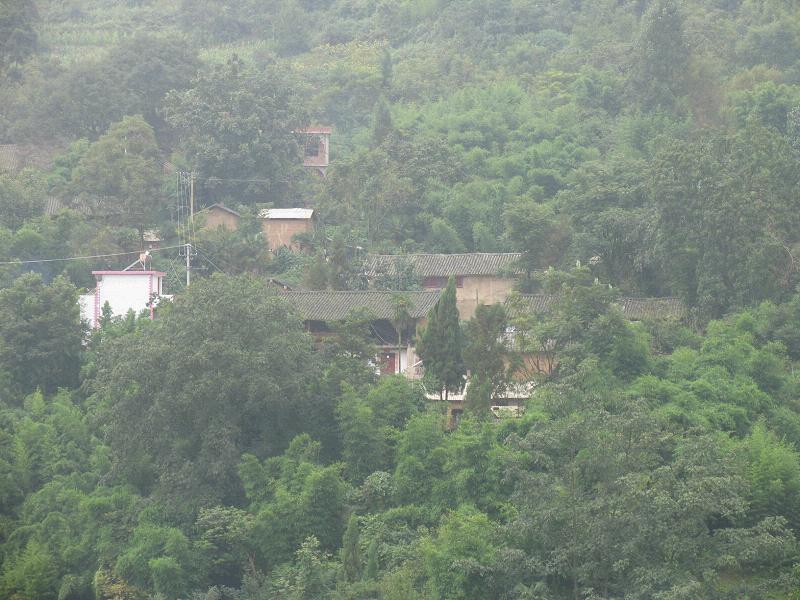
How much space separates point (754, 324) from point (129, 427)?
397 inches

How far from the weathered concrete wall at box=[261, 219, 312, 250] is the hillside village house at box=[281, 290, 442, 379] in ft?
20.1

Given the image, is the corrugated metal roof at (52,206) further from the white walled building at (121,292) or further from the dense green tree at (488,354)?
the dense green tree at (488,354)

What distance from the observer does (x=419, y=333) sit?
2517 cm

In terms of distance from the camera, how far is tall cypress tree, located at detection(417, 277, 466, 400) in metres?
24.6

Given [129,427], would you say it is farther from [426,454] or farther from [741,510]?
[741,510]

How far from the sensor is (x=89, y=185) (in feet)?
109

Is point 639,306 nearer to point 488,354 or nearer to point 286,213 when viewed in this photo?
point 488,354

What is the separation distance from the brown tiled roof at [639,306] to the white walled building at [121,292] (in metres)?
7.45

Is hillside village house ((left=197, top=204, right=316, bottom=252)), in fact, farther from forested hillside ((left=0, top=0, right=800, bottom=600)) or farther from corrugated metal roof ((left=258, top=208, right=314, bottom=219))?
forested hillside ((left=0, top=0, right=800, bottom=600))

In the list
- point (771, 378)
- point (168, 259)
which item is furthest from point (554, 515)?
point (168, 259)

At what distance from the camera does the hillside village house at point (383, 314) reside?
26.7 m

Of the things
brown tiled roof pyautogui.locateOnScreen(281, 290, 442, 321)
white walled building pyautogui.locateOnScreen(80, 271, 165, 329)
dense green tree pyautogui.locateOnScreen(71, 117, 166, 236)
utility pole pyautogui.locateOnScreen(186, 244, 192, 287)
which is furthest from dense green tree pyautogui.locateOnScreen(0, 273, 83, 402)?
dense green tree pyautogui.locateOnScreen(71, 117, 166, 236)

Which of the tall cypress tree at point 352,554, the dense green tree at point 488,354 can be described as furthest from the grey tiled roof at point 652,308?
the tall cypress tree at point 352,554

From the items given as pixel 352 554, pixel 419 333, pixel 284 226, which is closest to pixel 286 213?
pixel 284 226
